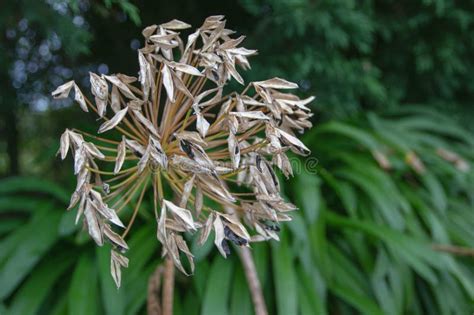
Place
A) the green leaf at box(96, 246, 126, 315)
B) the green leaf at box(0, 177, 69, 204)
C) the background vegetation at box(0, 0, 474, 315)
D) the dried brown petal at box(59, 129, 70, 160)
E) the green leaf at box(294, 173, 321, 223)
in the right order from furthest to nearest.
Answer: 1. the green leaf at box(0, 177, 69, 204)
2. the green leaf at box(294, 173, 321, 223)
3. the background vegetation at box(0, 0, 474, 315)
4. the green leaf at box(96, 246, 126, 315)
5. the dried brown petal at box(59, 129, 70, 160)

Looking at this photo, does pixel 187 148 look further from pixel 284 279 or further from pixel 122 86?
pixel 284 279

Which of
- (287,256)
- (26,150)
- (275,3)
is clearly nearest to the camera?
(287,256)

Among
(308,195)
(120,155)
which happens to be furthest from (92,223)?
(308,195)

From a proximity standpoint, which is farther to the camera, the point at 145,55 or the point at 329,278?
the point at 329,278

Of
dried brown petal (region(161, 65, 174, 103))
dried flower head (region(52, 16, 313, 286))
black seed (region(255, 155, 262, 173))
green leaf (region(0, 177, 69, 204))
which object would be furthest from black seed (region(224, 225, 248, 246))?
green leaf (region(0, 177, 69, 204))

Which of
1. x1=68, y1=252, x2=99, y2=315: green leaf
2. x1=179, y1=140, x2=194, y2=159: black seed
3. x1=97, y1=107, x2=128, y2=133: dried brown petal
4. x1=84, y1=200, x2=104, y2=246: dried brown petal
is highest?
x1=97, y1=107, x2=128, y2=133: dried brown petal

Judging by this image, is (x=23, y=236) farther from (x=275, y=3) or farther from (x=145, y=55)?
(x=275, y=3)

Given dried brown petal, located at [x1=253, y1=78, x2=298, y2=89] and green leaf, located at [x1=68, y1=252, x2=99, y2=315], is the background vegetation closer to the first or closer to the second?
green leaf, located at [x1=68, y1=252, x2=99, y2=315]

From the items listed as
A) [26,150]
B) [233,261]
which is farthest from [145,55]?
[26,150]
